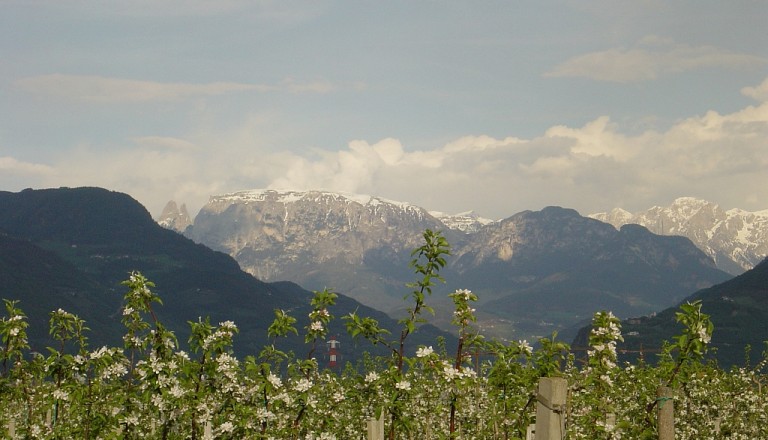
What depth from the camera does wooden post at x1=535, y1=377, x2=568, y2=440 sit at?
975 cm

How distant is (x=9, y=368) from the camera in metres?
19.3

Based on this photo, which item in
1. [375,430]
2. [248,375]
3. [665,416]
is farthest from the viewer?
[248,375]

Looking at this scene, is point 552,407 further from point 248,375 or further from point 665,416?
point 248,375

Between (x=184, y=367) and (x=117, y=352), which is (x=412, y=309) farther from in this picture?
(x=117, y=352)

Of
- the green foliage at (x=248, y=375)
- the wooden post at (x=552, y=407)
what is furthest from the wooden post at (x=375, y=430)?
the wooden post at (x=552, y=407)

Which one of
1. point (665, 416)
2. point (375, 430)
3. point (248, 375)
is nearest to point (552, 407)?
point (665, 416)

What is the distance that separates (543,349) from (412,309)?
109 inches

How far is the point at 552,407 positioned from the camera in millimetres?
9773

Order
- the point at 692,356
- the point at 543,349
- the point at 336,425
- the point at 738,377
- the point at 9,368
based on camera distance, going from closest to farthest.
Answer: the point at 692,356, the point at 543,349, the point at 9,368, the point at 336,425, the point at 738,377

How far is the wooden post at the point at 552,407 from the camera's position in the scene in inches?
384

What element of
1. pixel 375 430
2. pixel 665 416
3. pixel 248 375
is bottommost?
pixel 375 430

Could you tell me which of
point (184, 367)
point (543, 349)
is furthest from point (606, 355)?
point (184, 367)

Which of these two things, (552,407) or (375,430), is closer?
(552,407)

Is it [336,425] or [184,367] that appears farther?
[336,425]
